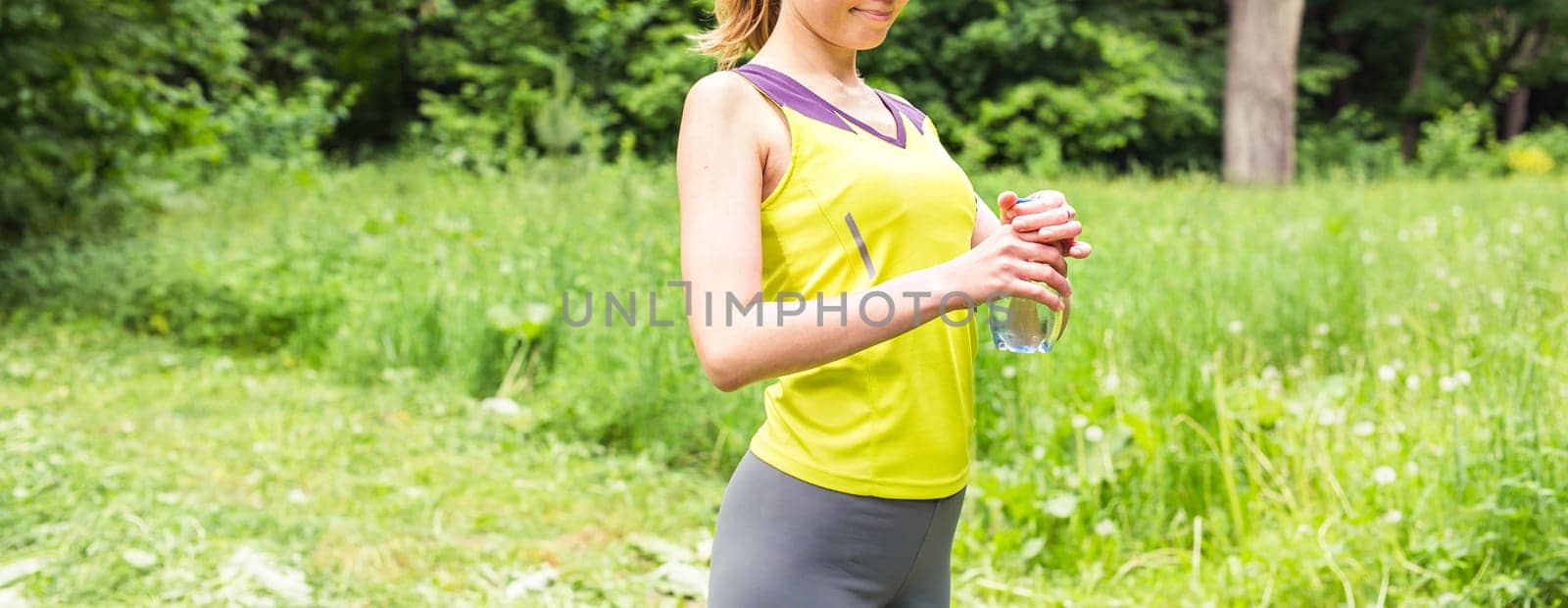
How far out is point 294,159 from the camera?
527 inches

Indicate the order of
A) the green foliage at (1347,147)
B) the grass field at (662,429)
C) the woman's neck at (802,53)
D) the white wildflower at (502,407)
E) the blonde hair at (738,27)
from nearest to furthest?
the woman's neck at (802,53) < the blonde hair at (738,27) < the grass field at (662,429) < the white wildflower at (502,407) < the green foliage at (1347,147)

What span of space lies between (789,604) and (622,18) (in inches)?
572

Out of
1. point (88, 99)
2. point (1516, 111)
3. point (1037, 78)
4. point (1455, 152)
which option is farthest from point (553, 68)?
point (1516, 111)

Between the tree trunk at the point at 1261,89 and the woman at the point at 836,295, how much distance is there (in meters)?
13.9

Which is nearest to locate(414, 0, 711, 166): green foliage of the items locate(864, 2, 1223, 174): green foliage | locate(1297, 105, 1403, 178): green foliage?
locate(864, 2, 1223, 174): green foliage

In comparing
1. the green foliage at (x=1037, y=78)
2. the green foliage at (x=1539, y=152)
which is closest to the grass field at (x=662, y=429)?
the green foliage at (x=1037, y=78)

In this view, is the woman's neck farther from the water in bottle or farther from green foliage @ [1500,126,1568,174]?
green foliage @ [1500,126,1568,174]

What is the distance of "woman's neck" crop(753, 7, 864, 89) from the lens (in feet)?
4.66

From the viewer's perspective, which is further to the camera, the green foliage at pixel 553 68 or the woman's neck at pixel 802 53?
the green foliage at pixel 553 68

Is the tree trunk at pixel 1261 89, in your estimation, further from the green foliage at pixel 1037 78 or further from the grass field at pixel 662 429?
the grass field at pixel 662 429

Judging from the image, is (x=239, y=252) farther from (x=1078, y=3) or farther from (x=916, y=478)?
(x=1078, y=3)

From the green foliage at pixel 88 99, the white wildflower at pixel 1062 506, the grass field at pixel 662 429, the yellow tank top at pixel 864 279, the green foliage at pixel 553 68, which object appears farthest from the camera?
the green foliage at pixel 553 68

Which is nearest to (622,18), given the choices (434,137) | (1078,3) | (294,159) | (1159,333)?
(434,137)

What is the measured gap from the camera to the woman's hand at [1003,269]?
119cm
